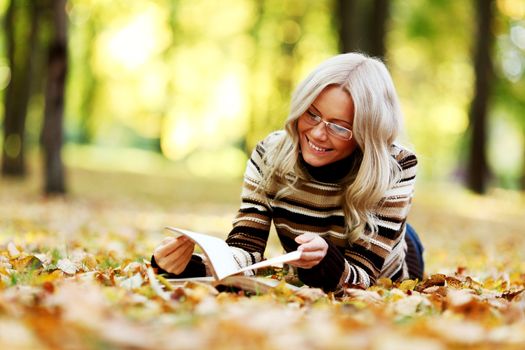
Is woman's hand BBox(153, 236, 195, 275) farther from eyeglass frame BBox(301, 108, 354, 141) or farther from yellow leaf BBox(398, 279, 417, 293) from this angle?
yellow leaf BBox(398, 279, 417, 293)

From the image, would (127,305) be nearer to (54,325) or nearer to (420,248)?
(54,325)

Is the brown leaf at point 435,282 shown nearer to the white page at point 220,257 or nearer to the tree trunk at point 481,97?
the white page at point 220,257

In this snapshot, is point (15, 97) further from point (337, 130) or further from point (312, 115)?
point (337, 130)

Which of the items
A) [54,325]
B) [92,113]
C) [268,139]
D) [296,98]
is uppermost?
[296,98]

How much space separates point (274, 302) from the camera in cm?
251

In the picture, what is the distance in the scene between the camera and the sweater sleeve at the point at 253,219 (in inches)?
134

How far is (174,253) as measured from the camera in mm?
3004

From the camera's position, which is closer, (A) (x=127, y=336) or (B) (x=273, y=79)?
(A) (x=127, y=336)

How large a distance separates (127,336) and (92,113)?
2728 centimetres

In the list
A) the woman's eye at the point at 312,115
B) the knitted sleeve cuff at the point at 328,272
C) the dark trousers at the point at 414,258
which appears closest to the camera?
the knitted sleeve cuff at the point at 328,272

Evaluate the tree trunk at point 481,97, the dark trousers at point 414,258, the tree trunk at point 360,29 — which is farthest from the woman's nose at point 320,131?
the tree trunk at point 481,97

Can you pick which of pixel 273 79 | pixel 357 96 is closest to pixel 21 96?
pixel 273 79

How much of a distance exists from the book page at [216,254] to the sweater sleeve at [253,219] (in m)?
0.30

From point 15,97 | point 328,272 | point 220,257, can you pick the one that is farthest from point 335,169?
point 15,97
